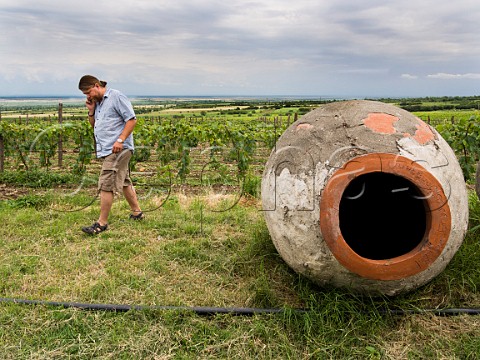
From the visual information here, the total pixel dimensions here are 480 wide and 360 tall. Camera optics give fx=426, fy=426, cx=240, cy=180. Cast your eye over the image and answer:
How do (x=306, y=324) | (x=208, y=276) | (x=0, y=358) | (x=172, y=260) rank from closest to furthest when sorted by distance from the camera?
(x=0, y=358), (x=306, y=324), (x=208, y=276), (x=172, y=260)

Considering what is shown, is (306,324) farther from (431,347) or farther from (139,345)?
(139,345)

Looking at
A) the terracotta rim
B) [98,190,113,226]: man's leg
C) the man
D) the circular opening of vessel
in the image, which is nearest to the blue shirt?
the man

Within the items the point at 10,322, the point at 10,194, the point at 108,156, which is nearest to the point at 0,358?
the point at 10,322

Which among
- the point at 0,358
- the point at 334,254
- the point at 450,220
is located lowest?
the point at 0,358

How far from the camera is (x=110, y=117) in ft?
19.1

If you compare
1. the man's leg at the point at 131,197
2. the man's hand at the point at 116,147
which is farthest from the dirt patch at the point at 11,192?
the man's hand at the point at 116,147

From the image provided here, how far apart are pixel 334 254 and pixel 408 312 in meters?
1.02

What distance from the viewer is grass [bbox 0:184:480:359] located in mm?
3398

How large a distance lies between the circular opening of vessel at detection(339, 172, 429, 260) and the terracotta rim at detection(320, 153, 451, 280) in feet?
3.26

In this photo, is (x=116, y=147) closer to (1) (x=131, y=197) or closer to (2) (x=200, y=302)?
(1) (x=131, y=197)

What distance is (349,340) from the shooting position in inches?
136

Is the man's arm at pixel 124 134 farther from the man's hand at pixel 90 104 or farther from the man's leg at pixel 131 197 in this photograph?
the man's leg at pixel 131 197

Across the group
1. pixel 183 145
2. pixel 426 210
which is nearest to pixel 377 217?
pixel 426 210

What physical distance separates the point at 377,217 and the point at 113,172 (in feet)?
11.5
